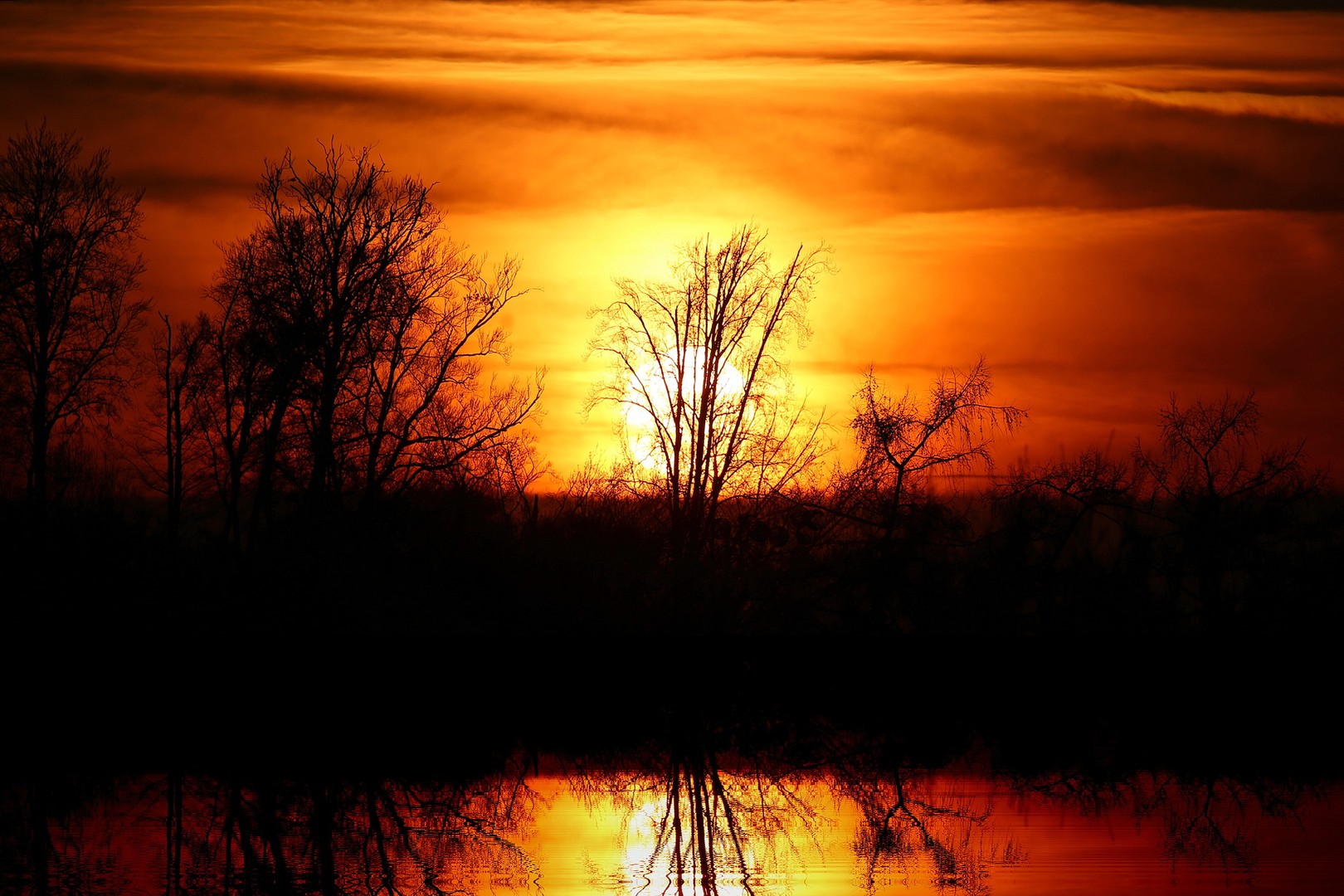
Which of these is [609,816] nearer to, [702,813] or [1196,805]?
[702,813]

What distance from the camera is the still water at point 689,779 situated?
12867 mm

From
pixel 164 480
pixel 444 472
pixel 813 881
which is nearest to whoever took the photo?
pixel 813 881

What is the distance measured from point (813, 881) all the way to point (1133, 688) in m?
14.6

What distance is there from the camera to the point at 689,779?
1794 centimetres

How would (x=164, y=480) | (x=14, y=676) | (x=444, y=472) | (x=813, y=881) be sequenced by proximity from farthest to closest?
(x=164, y=480)
(x=444, y=472)
(x=14, y=676)
(x=813, y=881)

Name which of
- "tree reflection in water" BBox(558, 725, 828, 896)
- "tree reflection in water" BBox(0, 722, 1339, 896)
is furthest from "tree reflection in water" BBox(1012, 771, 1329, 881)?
"tree reflection in water" BBox(558, 725, 828, 896)

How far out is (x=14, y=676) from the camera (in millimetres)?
22562

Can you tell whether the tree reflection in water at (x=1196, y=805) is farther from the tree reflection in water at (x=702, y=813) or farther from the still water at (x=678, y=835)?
the tree reflection in water at (x=702, y=813)

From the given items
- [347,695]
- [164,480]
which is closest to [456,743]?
[347,695]

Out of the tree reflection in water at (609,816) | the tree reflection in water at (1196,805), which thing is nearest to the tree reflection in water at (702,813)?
the tree reflection in water at (609,816)

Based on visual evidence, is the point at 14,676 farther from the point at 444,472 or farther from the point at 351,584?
the point at 444,472

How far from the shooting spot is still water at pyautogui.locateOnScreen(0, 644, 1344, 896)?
12867mm

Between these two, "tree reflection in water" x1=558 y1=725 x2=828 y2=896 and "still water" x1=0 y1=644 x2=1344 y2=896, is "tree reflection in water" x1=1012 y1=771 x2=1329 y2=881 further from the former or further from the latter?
"tree reflection in water" x1=558 y1=725 x2=828 y2=896

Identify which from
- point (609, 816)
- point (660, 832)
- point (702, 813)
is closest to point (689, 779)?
point (702, 813)
